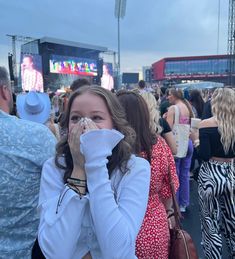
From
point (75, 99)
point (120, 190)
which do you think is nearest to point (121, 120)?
point (75, 99)

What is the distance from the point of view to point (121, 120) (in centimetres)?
142

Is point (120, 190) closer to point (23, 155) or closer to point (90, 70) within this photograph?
point (23, 155)

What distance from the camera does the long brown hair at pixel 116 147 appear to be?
133 centimetres

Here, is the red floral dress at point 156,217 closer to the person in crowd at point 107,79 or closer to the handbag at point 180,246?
the handbag at point 180,246

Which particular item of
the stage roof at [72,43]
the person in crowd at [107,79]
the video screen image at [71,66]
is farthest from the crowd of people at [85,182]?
the stage roof at [72,43]

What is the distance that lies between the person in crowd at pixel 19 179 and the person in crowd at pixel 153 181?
667 mm

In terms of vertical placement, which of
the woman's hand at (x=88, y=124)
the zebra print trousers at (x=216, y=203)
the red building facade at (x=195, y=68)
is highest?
the red building facade at (x=195, y=68)

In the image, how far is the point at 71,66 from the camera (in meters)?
34.3

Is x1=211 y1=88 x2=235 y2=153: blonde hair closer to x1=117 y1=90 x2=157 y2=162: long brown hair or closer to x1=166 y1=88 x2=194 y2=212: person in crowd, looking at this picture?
x1=117 y1=90 x2=157 y2=162: long brown hair

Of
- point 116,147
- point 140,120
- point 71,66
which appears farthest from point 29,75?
point 116,147

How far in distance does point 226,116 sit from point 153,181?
1482 mm

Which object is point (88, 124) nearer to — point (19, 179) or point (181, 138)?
point (19, 179)

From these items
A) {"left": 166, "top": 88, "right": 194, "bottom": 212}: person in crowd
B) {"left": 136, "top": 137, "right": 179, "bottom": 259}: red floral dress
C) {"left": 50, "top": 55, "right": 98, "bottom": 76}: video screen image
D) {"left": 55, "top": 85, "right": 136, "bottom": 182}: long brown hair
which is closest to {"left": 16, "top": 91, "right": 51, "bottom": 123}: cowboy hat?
{"left": 166, "top": 88, "right": 194, "bottom": 212}: person in crowd

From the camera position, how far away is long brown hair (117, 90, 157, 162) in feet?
7.21
